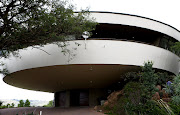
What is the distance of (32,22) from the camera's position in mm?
7434

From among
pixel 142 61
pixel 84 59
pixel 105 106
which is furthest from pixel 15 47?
pixel 142 61

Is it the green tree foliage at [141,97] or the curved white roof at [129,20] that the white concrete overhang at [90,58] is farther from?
the curved white roof at [129,20]

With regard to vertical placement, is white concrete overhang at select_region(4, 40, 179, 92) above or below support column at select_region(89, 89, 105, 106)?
above

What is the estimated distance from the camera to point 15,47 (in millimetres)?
8219

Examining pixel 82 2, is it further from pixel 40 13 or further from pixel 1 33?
pixel 1 33

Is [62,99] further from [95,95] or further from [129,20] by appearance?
[129,20]

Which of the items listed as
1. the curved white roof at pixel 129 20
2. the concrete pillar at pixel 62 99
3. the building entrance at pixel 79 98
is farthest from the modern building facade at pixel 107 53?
the concrete pillar at pixel 62 99

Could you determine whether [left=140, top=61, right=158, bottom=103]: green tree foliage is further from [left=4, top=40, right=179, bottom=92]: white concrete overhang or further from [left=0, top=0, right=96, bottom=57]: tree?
[left=0, top=0, right=96, bottom=57]: tree

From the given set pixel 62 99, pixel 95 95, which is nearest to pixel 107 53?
pixel 95 95

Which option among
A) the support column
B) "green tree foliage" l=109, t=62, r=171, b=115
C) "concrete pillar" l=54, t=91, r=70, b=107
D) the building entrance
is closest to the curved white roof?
"green tree foliage" l=109, t=62, r=171, b=115

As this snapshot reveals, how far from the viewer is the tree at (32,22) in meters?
7.25

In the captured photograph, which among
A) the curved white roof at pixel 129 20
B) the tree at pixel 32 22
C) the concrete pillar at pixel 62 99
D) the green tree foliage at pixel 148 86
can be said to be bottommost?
the concrete pillar at pixel 62 99

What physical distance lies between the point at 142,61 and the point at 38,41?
652 centimetres

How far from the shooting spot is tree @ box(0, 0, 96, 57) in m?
7.25
